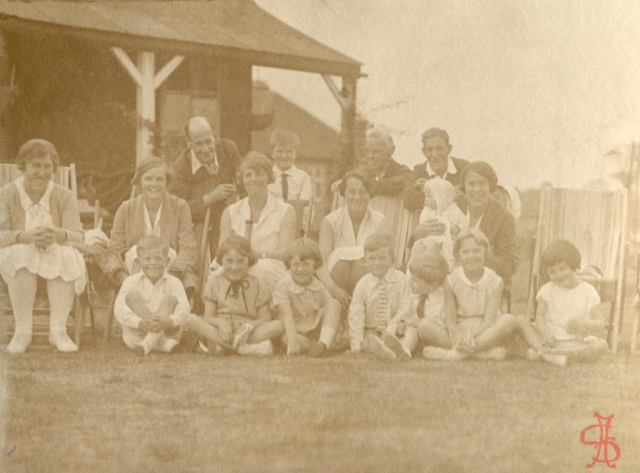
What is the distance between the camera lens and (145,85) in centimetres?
466

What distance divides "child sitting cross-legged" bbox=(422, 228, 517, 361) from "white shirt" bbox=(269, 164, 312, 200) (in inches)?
30.5

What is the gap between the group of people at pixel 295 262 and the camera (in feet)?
15.0

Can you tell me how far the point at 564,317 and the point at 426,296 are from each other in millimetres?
641

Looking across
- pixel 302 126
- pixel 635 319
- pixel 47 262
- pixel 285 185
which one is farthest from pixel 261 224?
pixel 635 319

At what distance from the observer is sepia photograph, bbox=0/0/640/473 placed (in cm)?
439

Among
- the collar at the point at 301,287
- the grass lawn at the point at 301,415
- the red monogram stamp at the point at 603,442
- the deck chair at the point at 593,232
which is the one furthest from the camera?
the deck chair at the point at 593,232

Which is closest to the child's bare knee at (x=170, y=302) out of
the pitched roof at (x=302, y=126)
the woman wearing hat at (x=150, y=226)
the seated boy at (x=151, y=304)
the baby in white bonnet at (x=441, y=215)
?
the seated boy at (x=151, y=304)

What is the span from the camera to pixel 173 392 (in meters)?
4.19

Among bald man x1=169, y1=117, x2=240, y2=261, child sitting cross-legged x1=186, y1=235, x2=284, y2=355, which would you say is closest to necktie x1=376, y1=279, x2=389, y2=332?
child sitting cross-legged x1=186, y1=235, x2=284, y2=355

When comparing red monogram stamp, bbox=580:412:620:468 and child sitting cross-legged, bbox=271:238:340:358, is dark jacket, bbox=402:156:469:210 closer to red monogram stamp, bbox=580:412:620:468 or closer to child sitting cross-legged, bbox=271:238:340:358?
child sitting cross-legged, bbox=271:238:340:358

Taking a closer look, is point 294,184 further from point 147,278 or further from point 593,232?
point 593,232

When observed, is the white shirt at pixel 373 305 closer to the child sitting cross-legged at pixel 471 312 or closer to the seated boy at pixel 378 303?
A: the seated boy at pixel 378 303

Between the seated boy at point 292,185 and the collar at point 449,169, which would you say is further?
the seated boy at point 292,185

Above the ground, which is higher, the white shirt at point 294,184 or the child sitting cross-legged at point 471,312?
the white shirt at point 294,184
